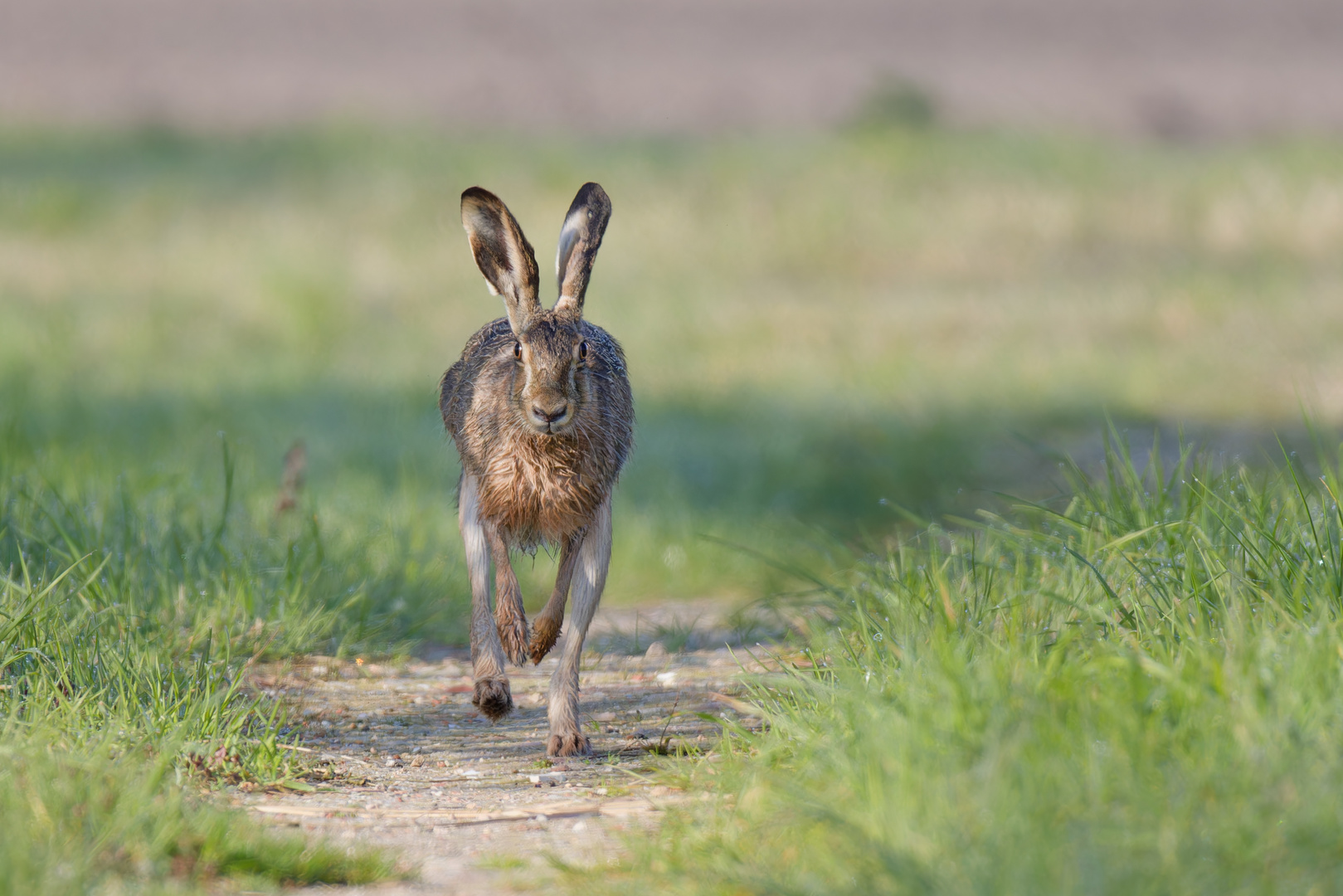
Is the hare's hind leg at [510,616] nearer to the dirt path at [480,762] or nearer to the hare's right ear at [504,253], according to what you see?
the dirt path at [480,762]

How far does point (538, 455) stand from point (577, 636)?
61 centimetres

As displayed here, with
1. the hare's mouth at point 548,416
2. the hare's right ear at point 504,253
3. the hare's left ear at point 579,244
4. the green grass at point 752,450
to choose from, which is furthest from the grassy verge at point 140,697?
the hare's left ear at point 579,244

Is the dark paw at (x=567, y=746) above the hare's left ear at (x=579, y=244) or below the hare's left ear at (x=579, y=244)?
below

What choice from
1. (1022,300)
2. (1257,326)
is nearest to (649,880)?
(1257,326)

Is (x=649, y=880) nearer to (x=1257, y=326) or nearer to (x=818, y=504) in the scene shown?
(x=818, y=504)

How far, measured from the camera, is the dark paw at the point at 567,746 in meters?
4.52

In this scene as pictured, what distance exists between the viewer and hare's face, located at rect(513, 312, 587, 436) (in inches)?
177

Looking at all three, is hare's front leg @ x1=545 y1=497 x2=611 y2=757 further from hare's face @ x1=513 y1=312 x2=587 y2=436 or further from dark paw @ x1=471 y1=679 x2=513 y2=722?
hare's face @ x1=513 y1=312 x2=587 y2=436

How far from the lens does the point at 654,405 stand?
11633 millimetres

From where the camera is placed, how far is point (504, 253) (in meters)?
4.96

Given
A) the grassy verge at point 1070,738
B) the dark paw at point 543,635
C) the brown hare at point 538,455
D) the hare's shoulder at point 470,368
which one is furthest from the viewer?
the hare's shoulder at point 470,368

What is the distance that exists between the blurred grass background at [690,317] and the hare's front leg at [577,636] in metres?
1.31

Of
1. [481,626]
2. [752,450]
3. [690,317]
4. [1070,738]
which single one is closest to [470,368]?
[481,626]

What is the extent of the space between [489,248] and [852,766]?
2.43 meters
